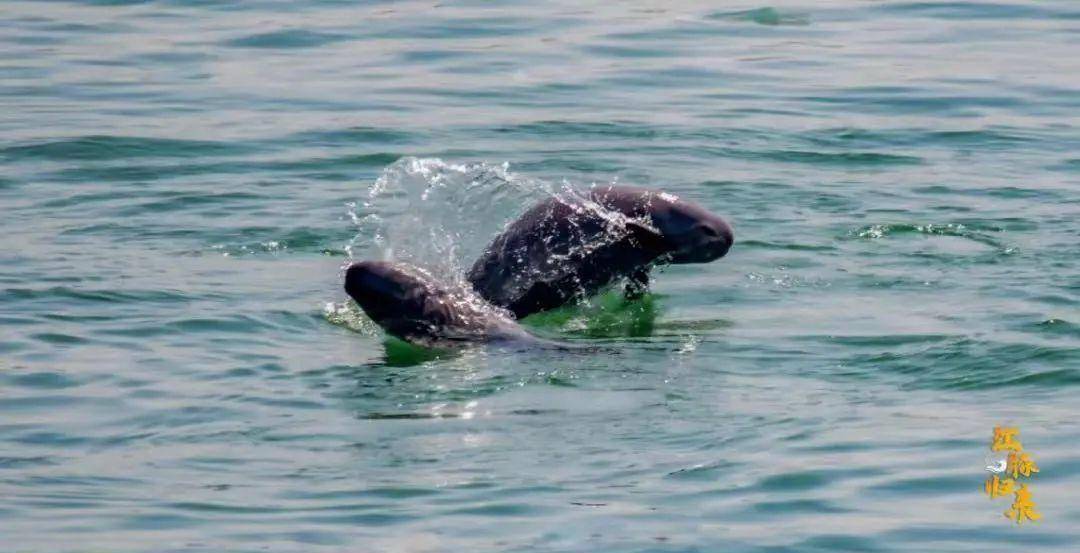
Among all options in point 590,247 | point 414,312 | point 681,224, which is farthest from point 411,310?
point 681,224

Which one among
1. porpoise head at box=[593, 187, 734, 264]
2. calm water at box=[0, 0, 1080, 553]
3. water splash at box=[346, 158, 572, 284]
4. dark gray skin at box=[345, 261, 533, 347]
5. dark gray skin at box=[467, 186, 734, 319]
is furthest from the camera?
water splash at box=[346, 158, 572, 284]

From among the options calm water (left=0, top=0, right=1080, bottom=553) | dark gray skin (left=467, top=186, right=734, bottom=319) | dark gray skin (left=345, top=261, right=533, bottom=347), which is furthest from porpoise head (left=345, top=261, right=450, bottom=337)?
dark gray skin (left=467, top=186, right=734, bottom=319)

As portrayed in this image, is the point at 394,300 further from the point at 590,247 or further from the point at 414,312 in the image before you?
the point at 590,247

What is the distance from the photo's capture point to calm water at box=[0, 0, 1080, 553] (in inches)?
320

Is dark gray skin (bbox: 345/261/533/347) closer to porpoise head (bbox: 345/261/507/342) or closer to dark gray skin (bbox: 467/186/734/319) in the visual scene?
porpoise head (bbox: 345/261/507/342)

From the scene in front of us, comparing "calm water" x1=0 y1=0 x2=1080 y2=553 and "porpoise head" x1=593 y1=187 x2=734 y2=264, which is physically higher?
"porpoise head" x1=593 y1=187 x2=734 y2=264

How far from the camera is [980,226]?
13.5 meters

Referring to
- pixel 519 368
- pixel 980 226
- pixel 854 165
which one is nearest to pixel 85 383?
pixel 519 368

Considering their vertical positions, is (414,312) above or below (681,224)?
below

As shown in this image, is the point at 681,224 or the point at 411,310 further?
the point at 681,224

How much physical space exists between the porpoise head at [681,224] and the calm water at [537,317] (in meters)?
0.23

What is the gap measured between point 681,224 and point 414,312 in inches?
81.8

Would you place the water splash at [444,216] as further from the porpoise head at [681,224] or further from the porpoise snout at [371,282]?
the porpoise snout at [371,282]

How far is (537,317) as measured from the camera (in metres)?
11.9
